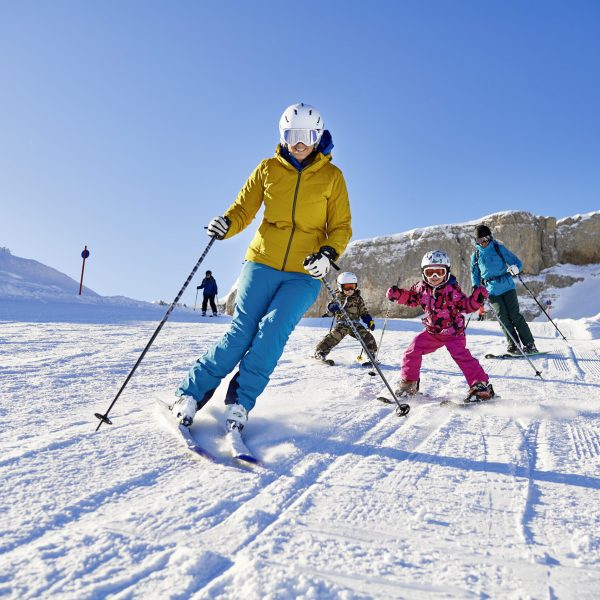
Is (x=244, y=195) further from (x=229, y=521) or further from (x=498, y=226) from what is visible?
(x=498, y=226)

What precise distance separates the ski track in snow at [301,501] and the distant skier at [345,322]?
8.48ft

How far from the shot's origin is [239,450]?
92.9 inches

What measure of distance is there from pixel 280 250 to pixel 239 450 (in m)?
1.28

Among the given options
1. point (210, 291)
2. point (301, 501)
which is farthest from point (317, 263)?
point (210, 291)

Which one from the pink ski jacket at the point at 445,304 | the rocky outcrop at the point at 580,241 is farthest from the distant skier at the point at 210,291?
the rocky outcrop at the point at 580,241

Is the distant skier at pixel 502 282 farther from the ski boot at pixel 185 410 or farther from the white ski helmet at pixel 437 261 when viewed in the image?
the ski boot at pixel 185 410

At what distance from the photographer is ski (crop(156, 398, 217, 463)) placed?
2326 millimetres

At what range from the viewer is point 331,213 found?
128 inches

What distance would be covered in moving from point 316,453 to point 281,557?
1.03 metres

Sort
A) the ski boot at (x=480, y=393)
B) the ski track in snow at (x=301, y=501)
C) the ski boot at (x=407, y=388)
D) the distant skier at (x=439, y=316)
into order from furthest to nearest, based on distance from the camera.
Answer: the distant skier at (x=439, y=316) → the ski boot at (x=407, y=388) → the ski boot at (x=480, y=393) → the ski track in snow at (x=301, y=501)

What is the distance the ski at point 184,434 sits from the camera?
91.6 inches

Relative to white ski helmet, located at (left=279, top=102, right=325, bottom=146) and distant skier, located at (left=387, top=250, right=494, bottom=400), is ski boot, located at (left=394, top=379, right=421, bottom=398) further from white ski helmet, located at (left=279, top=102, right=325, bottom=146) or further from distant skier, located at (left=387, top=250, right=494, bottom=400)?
white ski helmet, located at (left=279, top=102, right=325, bottom=146)

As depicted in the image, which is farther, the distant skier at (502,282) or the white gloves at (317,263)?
the distant skier at (502,282)

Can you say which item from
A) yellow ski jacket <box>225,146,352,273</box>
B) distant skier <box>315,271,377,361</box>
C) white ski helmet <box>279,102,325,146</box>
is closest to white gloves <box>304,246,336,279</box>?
yellow ski jacket <box>225,146,352,273</box>
